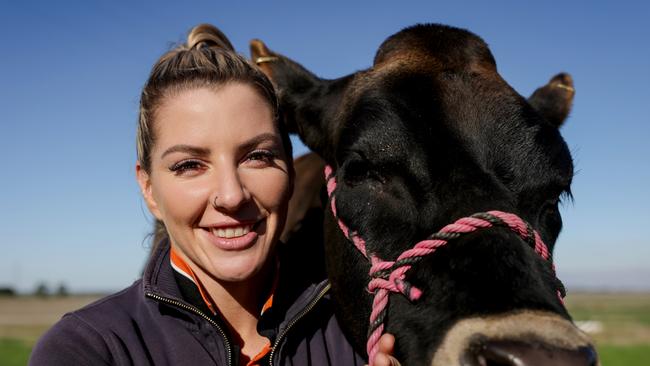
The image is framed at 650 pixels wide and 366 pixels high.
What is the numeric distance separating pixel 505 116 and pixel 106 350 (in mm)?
2169

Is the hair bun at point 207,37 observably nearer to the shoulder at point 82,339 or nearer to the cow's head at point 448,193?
the cow's head at point 448,193

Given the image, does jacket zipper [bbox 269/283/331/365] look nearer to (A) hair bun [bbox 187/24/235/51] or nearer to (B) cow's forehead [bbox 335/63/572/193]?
(B) cow's forehead [bbox 335/63/572/193]

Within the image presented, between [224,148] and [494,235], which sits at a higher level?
[224,148]

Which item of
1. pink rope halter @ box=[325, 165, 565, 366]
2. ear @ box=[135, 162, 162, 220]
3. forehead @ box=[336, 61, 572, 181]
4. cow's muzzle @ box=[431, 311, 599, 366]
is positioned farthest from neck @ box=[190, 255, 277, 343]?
cow's muzzle @ box=[431, 311, 599, 366]

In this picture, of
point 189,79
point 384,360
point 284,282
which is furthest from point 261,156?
point 384,360

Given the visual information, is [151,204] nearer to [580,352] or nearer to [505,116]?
[505,116]

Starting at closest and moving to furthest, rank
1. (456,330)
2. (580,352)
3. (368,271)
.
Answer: (580,352), (456,330), (368,271)

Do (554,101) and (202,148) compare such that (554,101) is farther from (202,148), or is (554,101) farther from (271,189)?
(202,148)

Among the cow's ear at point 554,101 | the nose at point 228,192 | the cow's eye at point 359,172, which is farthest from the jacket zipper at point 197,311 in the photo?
the cow's ear at point 554,101

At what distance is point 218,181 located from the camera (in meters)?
3.34

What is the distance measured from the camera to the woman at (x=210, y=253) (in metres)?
3.21

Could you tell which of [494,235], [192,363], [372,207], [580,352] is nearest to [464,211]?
[494,235]

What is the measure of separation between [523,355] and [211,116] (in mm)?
1907

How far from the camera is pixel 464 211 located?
2928mm
